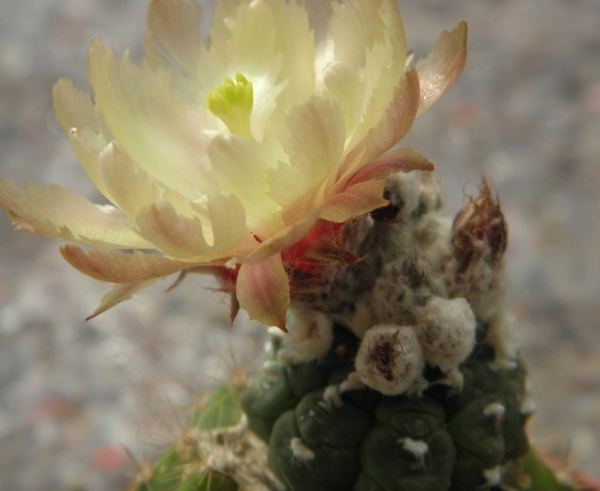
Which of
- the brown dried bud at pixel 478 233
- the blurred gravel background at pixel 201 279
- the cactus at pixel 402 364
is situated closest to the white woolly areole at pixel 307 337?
the cactus at pixel 402 364

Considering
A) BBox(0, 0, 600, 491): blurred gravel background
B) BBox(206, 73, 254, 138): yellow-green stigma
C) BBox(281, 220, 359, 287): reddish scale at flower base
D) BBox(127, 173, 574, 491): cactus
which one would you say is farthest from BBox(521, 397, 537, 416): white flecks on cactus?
BBox(0, 0, 600, 491): blurred gravel background

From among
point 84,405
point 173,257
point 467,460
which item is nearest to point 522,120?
point 84,405

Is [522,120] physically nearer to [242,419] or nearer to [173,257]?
[242,419]

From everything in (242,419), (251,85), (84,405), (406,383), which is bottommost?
(84,405)

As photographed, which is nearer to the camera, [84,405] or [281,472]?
[281,472]

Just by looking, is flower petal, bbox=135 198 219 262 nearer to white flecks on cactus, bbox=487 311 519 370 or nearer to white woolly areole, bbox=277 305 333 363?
white woolly areole, bbox=277 305 333 363

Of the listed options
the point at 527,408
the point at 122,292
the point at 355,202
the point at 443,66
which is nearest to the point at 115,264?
the point at 122,292
